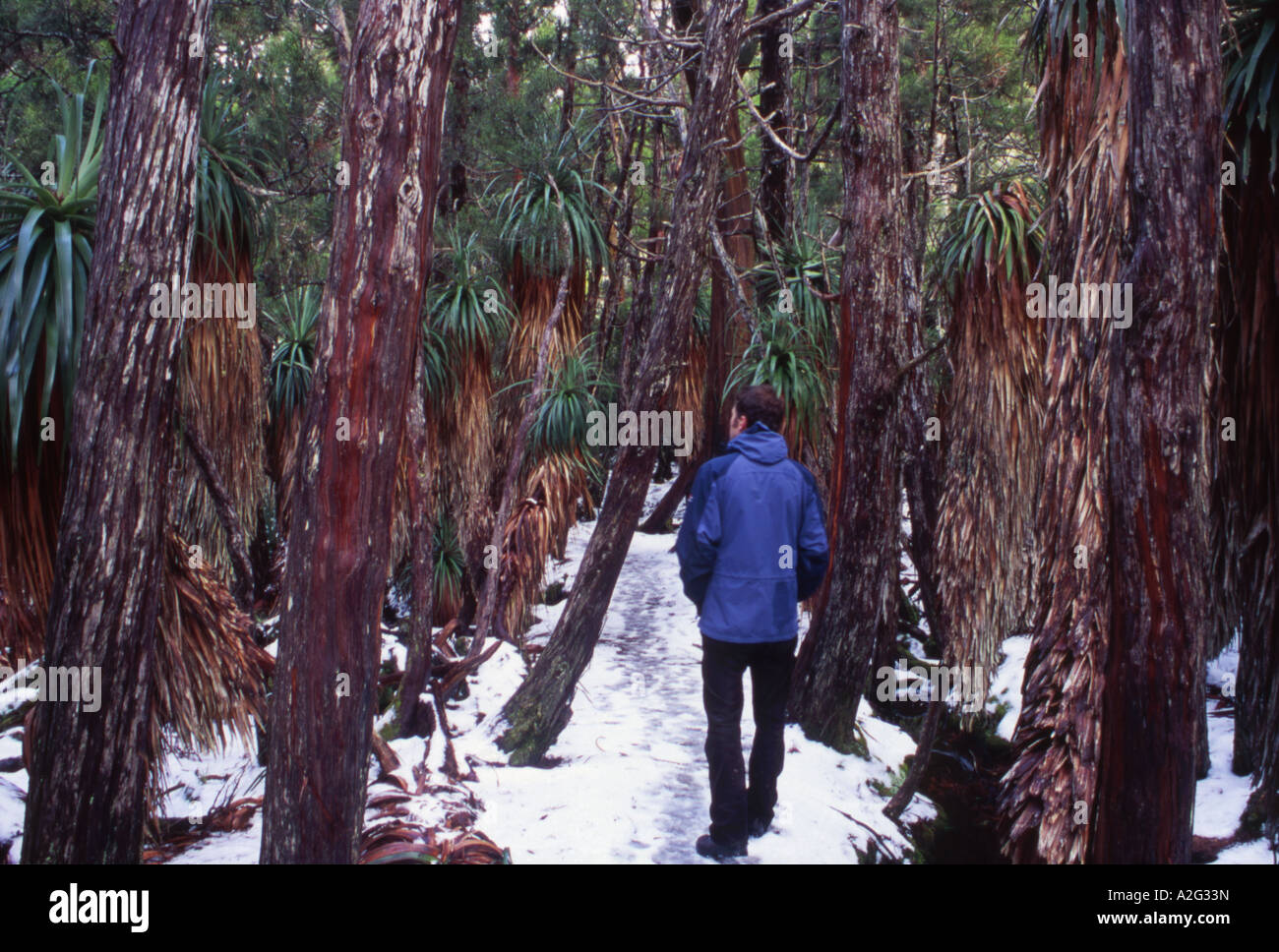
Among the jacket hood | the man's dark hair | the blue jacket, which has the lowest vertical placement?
the blue jacket

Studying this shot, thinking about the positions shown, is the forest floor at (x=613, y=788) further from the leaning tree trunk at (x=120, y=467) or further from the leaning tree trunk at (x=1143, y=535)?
the leaning tree trunk at (x=1143, y=535)

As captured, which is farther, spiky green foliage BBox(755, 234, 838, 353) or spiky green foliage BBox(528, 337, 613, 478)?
spiky green foliage BBox(528, 337, 613, 478)

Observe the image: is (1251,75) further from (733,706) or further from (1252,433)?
(733,706)

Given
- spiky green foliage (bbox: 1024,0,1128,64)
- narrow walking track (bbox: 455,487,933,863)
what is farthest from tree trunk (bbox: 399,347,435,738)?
spiky green foliage (bbox: 1024,0,1128,64)

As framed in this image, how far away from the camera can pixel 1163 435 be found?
9.86 ft

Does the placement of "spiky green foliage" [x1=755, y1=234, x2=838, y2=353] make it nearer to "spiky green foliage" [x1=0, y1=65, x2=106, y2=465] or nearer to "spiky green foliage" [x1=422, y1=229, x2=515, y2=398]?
"spiky green foliage" [x1=422, y1=229, x2=515, y2=398]

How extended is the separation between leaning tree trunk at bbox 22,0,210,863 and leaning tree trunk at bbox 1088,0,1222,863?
11.1 ft

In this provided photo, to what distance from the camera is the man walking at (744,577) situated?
12.3 ft

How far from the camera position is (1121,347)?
309 cm

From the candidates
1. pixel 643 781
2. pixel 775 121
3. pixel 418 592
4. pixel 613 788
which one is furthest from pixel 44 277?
pixel 775 121

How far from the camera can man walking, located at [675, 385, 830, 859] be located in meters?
3.75

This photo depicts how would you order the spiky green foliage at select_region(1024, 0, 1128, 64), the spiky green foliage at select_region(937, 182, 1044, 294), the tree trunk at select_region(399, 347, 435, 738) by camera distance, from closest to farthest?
1. the spiky green foliage at select_region(1024, 0, 1128, 64)
2. the tree trunk at select_region(399, 347, 435, 738)
3. the spiky green foliage at select_region(937, 182, 1044, 294)

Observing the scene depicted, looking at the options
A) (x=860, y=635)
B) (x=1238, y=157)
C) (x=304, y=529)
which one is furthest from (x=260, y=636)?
(x=1238, y=157)

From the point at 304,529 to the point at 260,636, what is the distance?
3.56 m
